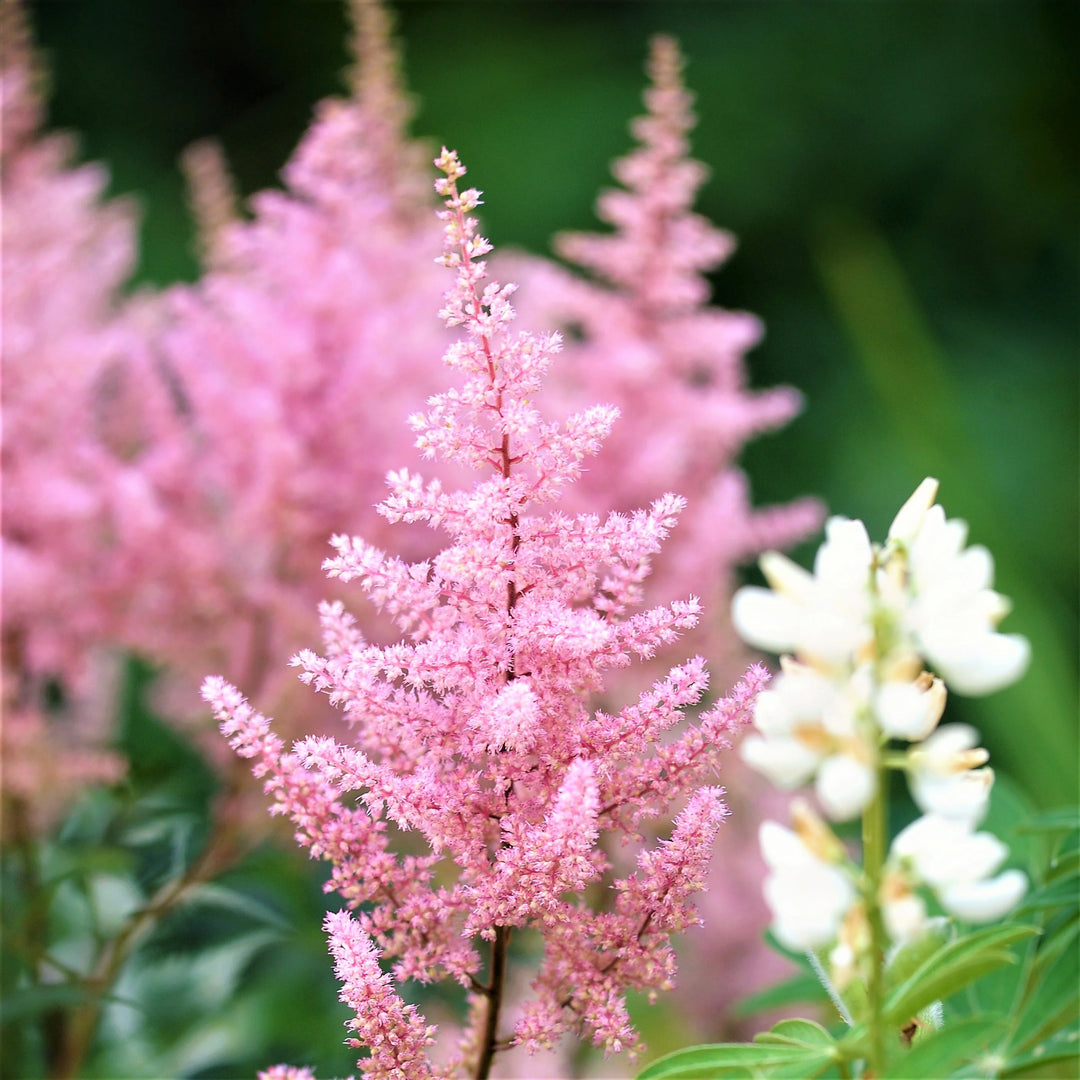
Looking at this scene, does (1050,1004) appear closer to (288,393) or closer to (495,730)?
(495,730)

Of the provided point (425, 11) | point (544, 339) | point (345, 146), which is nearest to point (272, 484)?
point (345, 146)

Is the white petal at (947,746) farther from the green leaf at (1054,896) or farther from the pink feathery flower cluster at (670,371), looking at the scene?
the pink feathery flower cluster at (670,371)

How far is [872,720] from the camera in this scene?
12.4 inches

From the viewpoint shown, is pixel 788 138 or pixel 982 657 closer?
pixel 982 657

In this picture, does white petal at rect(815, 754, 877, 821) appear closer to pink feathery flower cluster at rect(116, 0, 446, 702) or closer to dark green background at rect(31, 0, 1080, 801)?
pink feathery flower cluster at rect(116, 0, 446, 702)

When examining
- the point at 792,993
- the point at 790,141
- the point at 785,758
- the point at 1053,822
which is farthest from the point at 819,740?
the point at 790,141

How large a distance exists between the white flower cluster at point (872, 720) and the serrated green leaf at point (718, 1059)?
0.08 m

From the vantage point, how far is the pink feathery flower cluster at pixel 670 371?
0.85 metres

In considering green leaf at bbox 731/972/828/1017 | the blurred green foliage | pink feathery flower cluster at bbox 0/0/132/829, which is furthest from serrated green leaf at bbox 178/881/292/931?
the blurred green foliage

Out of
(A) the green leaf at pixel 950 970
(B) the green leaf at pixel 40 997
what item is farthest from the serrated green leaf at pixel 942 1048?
(B) the green leaf at pixel 40 997

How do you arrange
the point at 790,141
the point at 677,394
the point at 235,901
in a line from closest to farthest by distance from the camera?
the point at 235,901, the point at 677,394, the point at 790,141

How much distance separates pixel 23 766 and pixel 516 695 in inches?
22.0

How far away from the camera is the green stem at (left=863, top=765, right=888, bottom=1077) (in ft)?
1.05

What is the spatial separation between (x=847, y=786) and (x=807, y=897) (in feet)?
0.10
